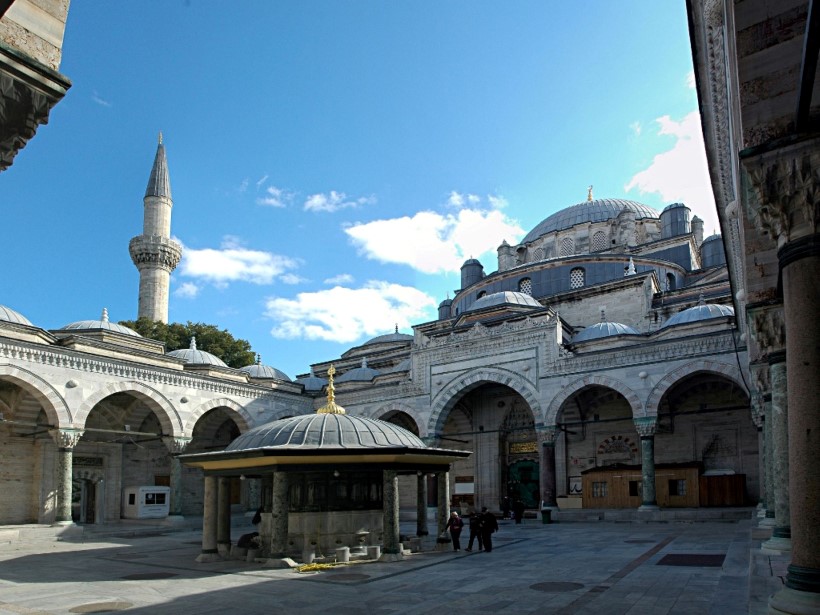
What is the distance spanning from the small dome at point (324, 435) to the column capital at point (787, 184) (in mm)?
8599

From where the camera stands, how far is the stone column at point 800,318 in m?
4.50

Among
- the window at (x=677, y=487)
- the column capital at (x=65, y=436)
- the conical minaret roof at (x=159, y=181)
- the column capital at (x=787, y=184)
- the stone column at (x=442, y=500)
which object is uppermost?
the conical minaret roof at (x=159, y=181)

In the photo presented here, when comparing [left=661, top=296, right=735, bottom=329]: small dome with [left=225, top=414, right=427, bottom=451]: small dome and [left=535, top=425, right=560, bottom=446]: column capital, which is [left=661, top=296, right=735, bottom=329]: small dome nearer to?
[left=535, top=425, right=560, bottom=446]: column capital

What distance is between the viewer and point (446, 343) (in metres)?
26.7

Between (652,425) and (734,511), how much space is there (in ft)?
10.8

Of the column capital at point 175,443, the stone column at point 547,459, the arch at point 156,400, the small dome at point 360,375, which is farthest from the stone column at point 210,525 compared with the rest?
the small dome at point 360,375

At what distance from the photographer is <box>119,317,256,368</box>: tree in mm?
34188

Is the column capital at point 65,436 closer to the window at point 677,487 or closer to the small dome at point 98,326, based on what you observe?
the small dome at point 98,326

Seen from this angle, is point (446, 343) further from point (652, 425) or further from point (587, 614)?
point (587, 614)

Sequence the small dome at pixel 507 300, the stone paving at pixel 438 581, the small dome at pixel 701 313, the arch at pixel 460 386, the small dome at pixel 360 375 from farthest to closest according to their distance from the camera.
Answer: the small dome at pixel 360 375, the small dome at pixel 507 300, the arch at pixel 460 386, the small dome at pixel 701 313, the stone paving at pixel 438 581

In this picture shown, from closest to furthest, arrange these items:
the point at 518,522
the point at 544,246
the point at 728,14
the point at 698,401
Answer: the point at 728,14 → the point at 518,522 → the point at 698,401 → the point at 544,246

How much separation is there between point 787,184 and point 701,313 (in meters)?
20.6

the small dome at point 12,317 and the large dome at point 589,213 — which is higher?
the large dome at point 589,213

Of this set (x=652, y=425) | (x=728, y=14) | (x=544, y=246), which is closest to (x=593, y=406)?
(x=652, y=425)
